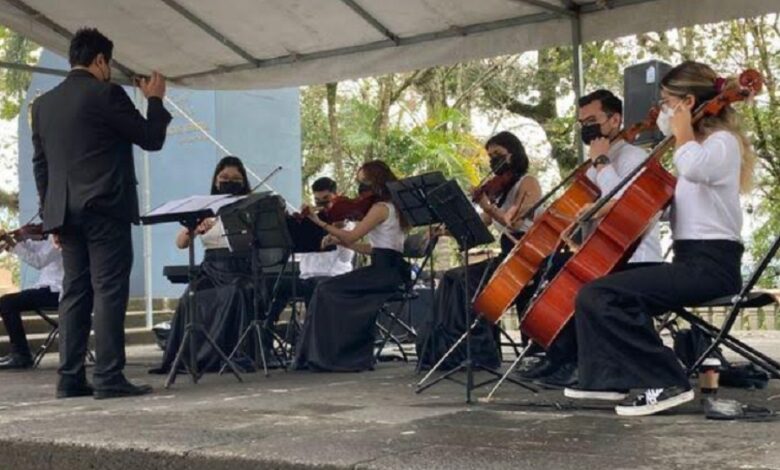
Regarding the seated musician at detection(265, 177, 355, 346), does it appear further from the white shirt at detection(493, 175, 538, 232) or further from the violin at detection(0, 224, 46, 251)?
the violin at detection(0, 224, 46, 251)

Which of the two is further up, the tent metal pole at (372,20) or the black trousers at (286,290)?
the tent metal pole at (372,20)

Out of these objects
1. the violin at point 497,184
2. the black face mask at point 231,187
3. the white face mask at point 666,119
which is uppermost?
the white face mask at point 666,119

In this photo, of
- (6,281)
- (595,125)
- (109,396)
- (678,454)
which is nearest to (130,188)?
(109,396)

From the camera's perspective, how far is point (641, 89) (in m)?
7.07

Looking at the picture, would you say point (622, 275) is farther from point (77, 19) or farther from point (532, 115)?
point (532, 115)

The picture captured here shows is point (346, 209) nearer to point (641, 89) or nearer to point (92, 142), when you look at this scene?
point (641, 89)

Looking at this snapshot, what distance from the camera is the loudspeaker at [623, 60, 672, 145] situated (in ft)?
22.8

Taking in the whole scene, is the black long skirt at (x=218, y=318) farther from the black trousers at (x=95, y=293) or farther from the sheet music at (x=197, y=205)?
the black trousers at (x=95, y=293)

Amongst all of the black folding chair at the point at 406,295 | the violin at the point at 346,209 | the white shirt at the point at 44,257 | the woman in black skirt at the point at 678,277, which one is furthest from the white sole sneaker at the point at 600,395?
the white shirt at the point at 44,257

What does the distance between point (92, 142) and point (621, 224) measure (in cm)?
282

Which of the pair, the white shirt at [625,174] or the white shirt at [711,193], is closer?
the white shirt at [711,193]

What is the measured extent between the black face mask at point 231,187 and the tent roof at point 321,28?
1376 mm

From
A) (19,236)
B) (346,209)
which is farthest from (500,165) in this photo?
(19,236)

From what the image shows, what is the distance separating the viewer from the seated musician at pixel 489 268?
21.5 feet
